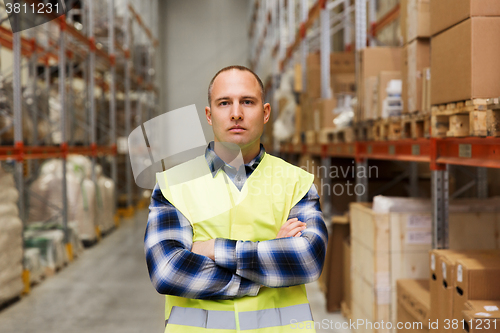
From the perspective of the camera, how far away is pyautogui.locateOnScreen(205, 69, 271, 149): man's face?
1488 mm

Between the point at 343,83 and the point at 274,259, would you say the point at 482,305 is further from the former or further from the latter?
the point at 343,83

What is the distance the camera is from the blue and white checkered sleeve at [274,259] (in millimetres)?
1514

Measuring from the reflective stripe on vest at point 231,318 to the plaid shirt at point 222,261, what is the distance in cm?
7

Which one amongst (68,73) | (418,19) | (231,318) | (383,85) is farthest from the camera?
(68,73)

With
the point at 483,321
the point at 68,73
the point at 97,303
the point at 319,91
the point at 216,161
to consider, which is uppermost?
the point at 68,73

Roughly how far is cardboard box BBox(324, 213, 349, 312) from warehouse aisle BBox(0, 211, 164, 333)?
174 centimetres

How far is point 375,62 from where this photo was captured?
162 inches

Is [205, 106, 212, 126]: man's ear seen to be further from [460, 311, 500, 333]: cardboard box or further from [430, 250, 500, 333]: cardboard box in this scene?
[430, 250, 500, 333]: cardboard box

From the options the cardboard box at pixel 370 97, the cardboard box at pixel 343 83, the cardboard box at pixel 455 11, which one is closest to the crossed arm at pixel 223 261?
the cardboard box at pixel 455 11

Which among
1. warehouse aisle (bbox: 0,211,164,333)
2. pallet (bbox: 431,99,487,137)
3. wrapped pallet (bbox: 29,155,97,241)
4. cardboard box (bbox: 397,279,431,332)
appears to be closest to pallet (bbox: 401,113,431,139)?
pallet (bbox: 431,99,487,137)

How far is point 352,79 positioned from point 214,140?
175 inches

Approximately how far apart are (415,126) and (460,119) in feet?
2.11

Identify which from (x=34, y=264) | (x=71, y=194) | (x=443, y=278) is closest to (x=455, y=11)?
(x=443, y=278)

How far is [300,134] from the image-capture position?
21.3ft
